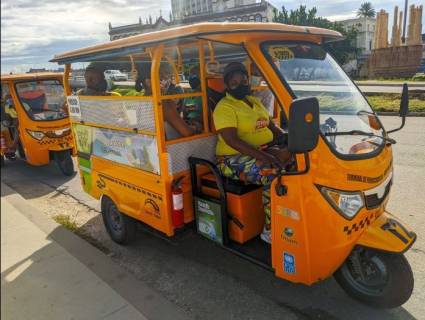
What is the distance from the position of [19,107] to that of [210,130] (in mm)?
5247

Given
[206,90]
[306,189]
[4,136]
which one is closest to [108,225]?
[206,90]

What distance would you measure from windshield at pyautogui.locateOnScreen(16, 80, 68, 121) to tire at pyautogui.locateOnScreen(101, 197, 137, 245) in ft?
12.6

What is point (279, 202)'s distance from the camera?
8.94 ft

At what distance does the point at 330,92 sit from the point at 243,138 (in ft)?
2.74

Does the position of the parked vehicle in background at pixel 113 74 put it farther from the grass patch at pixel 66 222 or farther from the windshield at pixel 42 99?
the grass patch at pixel 66 222

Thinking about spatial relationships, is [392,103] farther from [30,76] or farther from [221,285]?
[221,285]

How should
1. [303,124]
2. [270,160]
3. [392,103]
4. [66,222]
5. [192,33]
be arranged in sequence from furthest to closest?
[392,103]
[66,222]
[270,160]
[192,33]
[303,124]

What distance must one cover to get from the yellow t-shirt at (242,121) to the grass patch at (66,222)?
2.44 meters

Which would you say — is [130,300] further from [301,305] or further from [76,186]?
[76,186]

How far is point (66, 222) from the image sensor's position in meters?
4.95

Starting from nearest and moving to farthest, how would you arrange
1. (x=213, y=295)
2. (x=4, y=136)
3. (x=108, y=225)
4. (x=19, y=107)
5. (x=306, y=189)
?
(x=306, y=189) < (x=213, y=295) < (x=108, y=225) < (x=19, y=107) < (x=4, y=136)

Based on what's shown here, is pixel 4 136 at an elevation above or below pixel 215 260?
above

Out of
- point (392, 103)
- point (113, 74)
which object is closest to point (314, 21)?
point (113, 74)

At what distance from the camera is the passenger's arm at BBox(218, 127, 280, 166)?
3010 mm
